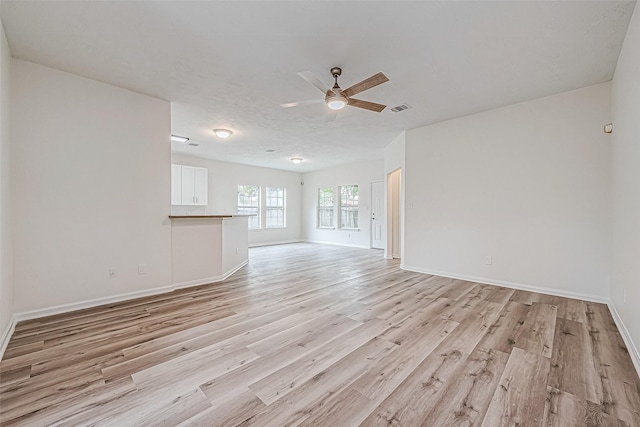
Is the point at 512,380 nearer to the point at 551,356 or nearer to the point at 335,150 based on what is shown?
the point at 551,356

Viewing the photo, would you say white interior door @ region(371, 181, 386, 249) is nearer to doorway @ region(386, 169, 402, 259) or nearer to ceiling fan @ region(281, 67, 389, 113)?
doorway @ region(386, 169, 402, 259)

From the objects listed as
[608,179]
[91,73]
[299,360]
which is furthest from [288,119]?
[608,179]

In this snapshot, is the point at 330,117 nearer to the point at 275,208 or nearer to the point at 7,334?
the point at 7,334

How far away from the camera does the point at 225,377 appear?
5.89 ft

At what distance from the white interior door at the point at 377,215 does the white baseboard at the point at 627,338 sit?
16.9 ft

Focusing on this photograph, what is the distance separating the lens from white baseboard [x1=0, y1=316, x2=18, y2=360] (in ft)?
6.95

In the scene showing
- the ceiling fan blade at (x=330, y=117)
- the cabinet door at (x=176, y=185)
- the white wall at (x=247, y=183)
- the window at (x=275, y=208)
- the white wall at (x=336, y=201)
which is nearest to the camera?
the ceiling fan blade at (x=330, y=117)

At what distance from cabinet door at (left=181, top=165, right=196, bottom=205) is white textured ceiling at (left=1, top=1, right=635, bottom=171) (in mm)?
3496

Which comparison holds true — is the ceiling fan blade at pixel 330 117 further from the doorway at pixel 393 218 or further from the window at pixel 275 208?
the window at pixel 275 208

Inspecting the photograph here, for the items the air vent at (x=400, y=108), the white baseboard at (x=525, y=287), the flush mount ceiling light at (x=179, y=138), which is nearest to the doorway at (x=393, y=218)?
the white baseboard at (x=525, y=287)

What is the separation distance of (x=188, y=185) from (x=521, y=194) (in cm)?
725

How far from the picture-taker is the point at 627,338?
2227mm

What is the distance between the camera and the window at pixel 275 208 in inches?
364

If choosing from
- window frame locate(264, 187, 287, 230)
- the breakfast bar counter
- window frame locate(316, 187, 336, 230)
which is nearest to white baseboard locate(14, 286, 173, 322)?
the breakfast bar counter
